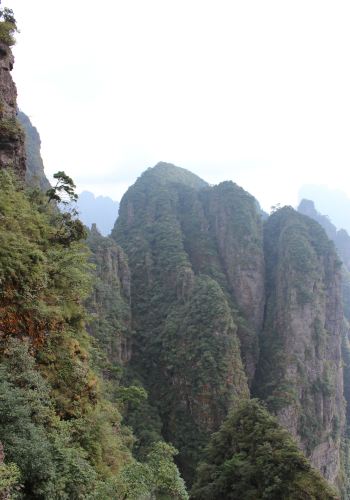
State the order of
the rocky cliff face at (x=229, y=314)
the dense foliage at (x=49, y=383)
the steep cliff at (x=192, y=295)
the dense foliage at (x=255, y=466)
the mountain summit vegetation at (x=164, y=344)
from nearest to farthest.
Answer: the dense foliage at (x=49, y=383) → the mountain summit vegetation at (x=164, y=344) → the dense foliage at (x=255, y=466) → the steep cliff at (x=192, y=295) → the rocky cliff face at (x=229, y=314)

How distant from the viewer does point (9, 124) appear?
18.3 meters

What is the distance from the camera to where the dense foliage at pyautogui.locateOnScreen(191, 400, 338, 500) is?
51.7 ft

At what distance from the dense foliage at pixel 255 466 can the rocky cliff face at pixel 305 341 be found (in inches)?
1109

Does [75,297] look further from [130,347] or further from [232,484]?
[130,347]

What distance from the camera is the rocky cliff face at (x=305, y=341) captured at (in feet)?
163

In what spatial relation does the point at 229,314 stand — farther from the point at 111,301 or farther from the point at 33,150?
the point at 33,150

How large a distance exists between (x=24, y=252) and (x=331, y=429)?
54333 mm

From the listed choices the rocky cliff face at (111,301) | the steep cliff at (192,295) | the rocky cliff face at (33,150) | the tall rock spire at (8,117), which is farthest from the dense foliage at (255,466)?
the rocky cliff face at (33,150)

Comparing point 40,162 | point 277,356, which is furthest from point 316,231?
point 40,162

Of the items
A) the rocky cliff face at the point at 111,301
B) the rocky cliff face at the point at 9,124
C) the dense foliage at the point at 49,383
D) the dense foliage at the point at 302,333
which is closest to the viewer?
the dense foliage at the point at 49,383

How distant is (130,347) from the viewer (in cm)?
5059

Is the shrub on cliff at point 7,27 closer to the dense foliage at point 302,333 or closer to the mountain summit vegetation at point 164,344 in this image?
the mountain summit vegetation at point 164,344

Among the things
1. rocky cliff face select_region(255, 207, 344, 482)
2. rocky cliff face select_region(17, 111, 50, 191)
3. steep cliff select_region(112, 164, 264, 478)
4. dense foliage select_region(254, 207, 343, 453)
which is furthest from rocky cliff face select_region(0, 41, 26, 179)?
dense foliage select_region(254, 207, 343, 453)

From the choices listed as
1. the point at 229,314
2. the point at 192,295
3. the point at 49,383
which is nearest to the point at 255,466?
the point at 49,383
